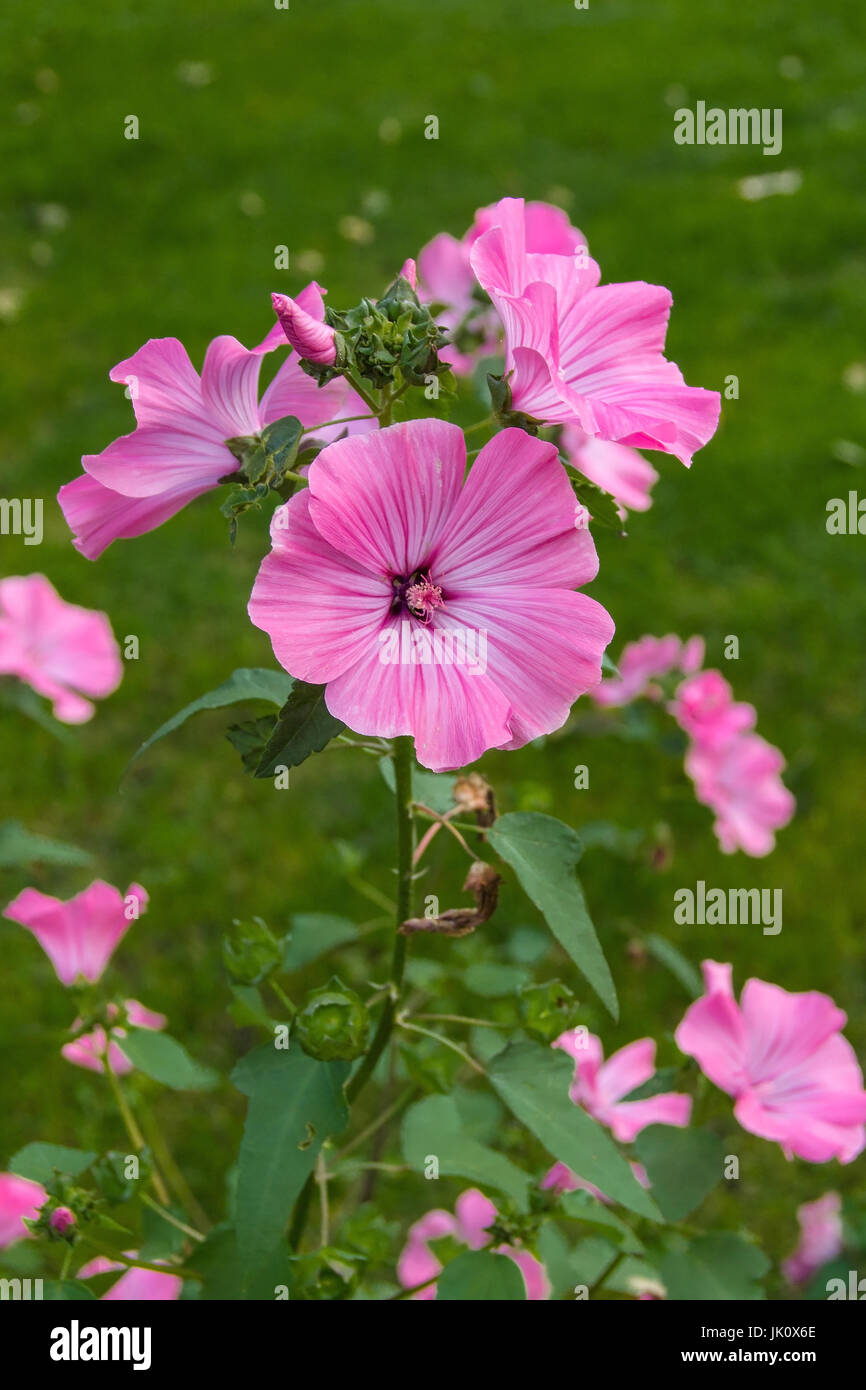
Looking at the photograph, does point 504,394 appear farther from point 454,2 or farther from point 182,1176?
Answer: point 454,2

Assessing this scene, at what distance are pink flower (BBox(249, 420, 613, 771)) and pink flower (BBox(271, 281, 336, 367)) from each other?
0.21ft

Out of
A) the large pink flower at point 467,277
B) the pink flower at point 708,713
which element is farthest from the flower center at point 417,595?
the pink flower at point 708,713

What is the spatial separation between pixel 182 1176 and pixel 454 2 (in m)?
5.28

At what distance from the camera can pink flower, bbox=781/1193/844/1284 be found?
163cm

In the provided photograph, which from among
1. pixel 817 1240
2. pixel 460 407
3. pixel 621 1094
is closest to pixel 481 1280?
pixel 621 1094

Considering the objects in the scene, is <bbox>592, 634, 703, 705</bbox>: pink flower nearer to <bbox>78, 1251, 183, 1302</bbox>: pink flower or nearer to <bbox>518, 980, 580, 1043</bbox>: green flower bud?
<bbox>518, 980, 580, 1043</bbox>: green flower bud

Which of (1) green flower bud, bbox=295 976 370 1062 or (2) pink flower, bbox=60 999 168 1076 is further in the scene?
(2) pink flower, bbox=60 999 168 1076

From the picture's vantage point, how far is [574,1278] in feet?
4.07

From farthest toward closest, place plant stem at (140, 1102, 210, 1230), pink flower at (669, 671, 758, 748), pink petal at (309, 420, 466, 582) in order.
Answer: plant stem at (140, 1102, 210, 1230)
pink flower at (669, 671, 758, 748)
pink petal at (309, 420, 466, 582)

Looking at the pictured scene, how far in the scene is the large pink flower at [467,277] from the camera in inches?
46.5

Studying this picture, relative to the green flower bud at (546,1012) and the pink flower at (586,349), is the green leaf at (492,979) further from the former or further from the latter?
the pink flower at (586,349)

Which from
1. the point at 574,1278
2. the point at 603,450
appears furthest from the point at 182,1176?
the point at 603,450

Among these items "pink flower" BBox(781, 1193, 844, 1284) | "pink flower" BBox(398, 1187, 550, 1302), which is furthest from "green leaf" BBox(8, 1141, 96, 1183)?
"pink flower" BBox(781, 1193, 844, 1284)

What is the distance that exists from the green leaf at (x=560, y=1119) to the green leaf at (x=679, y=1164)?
159 mm
